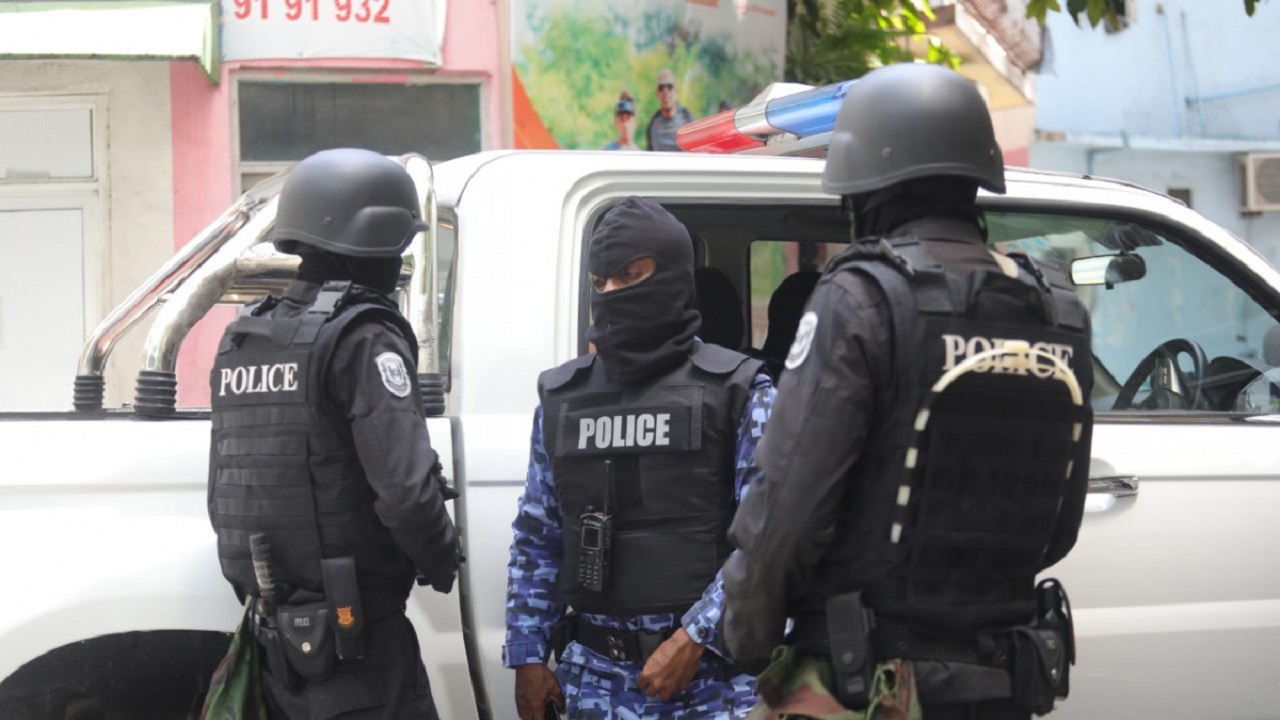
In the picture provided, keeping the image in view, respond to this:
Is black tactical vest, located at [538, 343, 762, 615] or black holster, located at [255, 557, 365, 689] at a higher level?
black tactical vest, located at [538, 343, 762, 615]

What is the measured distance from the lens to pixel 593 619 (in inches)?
105

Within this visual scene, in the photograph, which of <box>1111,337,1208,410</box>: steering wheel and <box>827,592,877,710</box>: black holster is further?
<box>1111,337,1208,410</box>: steering wheel

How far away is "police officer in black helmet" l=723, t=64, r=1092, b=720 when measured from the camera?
2.07m

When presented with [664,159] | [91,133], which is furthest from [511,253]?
[91,133]

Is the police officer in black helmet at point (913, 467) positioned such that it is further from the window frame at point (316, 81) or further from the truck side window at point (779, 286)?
the window frame at point (316, 81)

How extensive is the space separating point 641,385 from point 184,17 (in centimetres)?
665

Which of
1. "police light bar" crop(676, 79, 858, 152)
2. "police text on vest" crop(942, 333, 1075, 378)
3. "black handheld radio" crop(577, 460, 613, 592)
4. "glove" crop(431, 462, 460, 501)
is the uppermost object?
"police light bar" crop(676, 79, 858, 152)

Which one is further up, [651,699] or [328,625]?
[328,625]

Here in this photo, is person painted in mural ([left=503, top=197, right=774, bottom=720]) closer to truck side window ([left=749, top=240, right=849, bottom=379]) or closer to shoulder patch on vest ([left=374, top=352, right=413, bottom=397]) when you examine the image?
shoulder patch on vest ([left=374, top=352, right=413, bottom=397])

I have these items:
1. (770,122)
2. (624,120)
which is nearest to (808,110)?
(770,122)

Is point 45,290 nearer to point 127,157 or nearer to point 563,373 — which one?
point 127,157

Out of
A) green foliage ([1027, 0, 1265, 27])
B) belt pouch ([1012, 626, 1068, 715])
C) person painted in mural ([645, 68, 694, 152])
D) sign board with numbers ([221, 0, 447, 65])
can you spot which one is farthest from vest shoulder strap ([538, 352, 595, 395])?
person painted in mural ([645, 68, 694, 152])

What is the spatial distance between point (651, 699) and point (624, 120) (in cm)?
693

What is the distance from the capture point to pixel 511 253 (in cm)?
301
